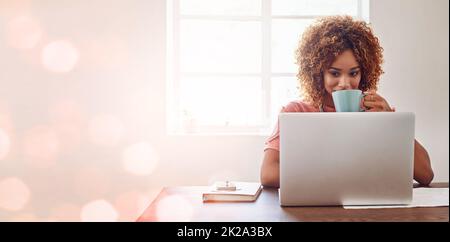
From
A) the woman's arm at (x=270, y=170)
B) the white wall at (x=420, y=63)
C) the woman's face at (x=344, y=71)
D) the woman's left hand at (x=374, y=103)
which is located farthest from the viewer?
the white wall at (x=420, y=63)

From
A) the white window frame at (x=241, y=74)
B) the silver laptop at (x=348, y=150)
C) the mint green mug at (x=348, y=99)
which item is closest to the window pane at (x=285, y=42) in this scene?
the white window frame at (x=241, y=74)

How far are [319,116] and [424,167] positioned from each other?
2.17 ft

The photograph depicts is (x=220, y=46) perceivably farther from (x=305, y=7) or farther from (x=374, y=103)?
(x=374, y=103)

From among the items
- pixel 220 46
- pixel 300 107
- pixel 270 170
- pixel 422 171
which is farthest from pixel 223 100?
pixel 422 171

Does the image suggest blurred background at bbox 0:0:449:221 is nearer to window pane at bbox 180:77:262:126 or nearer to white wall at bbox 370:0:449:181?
window pane at bbox 180:77:262:126

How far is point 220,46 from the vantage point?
9.13 feet

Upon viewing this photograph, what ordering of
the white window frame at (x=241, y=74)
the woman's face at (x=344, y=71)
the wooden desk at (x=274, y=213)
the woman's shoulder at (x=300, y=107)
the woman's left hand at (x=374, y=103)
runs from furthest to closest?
1. the white window frame at (x=241, y=74)
2. the woman's shoulder at (x=300, y=107)
3. the woman's face at (x=344, y=71)
4. the woman's left hand at (x=374, y=103)
5. the wooden desk at (x=274, y=213)

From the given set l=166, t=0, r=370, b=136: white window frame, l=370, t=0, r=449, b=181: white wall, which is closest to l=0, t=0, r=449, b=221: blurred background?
l=166, t=0, r=370, b=136: white window frame

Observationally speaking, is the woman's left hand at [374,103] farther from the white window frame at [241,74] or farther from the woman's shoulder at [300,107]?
the white window frame at [241,74]

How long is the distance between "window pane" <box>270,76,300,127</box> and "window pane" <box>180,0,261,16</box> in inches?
19.4

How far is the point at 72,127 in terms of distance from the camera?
2490 millimetres

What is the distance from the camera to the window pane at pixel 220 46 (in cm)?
277

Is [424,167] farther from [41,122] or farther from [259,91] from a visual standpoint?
[41,122]

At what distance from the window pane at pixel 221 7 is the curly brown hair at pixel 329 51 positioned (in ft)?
3.55
